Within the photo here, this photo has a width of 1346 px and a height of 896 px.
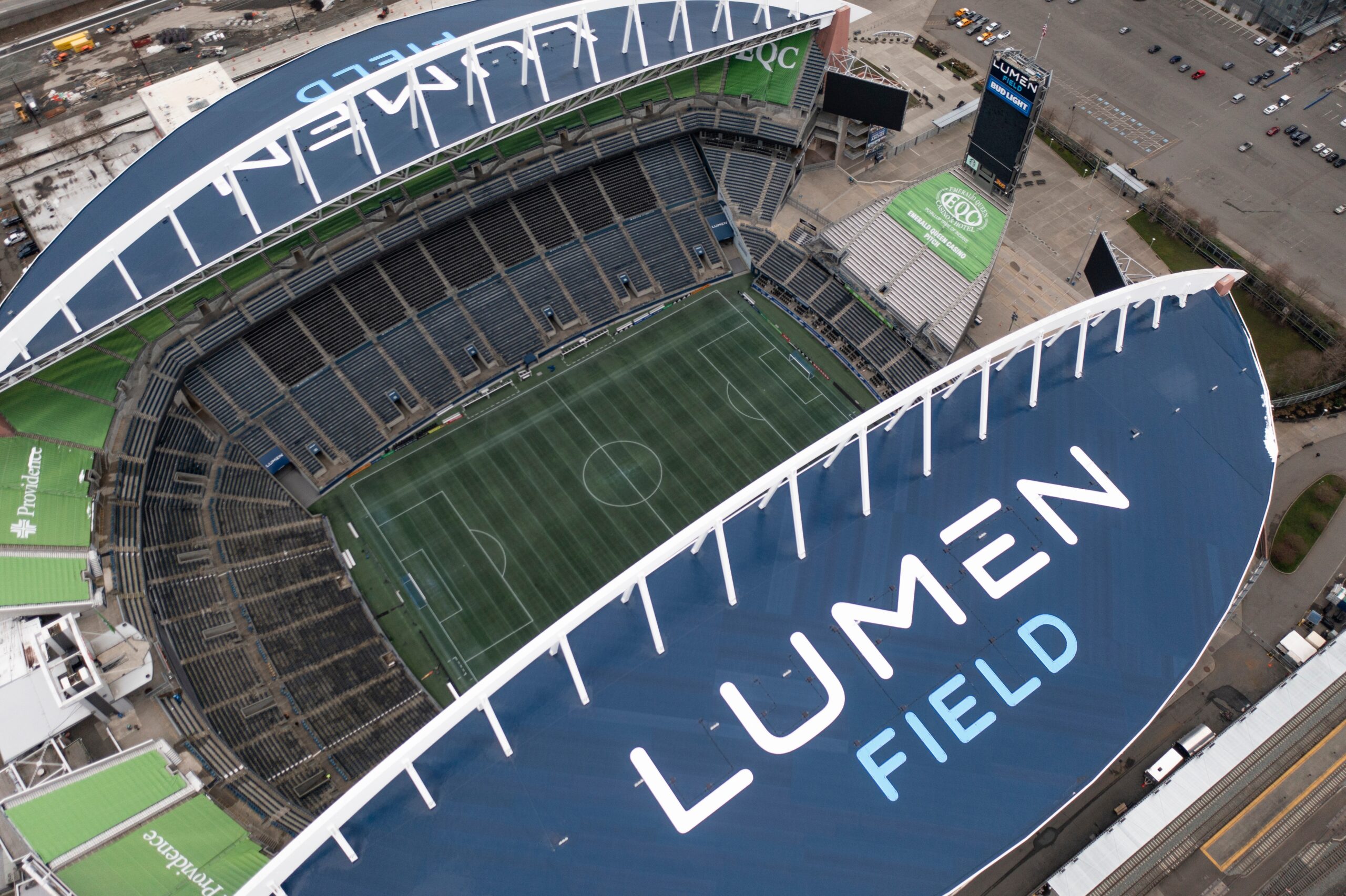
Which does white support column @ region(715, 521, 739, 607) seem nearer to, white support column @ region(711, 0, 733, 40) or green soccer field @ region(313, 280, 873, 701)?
green soccer field @ region(313, 280, 873, 701)

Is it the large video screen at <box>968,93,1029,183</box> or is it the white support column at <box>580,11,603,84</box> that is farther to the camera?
the white support column at <box>580,11,603,84</box>

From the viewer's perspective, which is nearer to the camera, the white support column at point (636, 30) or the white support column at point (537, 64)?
the white support column at point (537, 64)

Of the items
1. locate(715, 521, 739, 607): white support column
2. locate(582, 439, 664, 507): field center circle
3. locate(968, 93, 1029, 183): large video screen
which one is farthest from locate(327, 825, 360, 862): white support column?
A: locate(968, 93, 1029, 183): large video screen

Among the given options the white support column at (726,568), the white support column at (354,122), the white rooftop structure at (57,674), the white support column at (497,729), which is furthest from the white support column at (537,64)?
the white support column at (497,729)

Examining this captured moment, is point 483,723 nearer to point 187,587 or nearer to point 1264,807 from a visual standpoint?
point 187,587

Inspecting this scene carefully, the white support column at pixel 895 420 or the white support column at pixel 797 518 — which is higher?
the white support column at pixel 895 420

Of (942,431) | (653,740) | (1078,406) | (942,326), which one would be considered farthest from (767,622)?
(942,326)

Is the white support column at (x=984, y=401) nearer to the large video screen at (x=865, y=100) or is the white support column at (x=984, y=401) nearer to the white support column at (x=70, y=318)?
the large video screen at (x=865, y=100)
